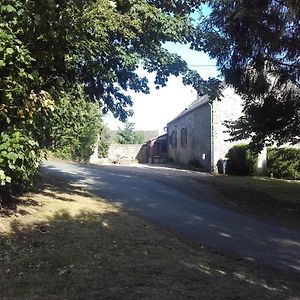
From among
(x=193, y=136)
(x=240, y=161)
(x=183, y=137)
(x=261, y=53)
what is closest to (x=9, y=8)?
(x=261, y=53)

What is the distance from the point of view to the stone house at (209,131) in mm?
28656

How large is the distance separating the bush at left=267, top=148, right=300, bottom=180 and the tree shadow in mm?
18183

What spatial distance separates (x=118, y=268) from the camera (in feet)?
23.1

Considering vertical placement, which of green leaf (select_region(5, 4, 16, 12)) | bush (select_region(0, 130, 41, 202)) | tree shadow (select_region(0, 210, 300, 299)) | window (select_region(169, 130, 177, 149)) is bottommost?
tree shadow (select_region(0, 210, 300, 299))

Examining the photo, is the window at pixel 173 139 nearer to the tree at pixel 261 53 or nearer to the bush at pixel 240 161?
the bush at pixel 240 161

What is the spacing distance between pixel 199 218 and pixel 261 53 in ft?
16.1

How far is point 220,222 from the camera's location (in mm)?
11828

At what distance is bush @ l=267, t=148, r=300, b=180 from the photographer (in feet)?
86.2

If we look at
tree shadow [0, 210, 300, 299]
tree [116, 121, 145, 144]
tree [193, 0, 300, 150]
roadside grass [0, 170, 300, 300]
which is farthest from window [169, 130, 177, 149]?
tree shadow [0, 210, 300, 299]

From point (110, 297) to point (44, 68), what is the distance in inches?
172

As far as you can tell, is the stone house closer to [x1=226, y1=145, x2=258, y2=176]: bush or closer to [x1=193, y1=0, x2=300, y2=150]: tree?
[x1=226, y1=145, x2=258, y2=176]: bush

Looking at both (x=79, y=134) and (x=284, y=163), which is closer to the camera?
(x=284, y=163)

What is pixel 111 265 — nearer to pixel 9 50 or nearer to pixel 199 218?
pixel 9 50

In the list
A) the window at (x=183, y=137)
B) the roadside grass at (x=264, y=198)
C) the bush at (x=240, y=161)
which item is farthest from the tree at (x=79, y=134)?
the bush at (x=240, y=161)
